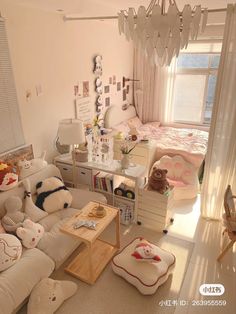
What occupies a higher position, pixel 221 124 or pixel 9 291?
pixel 221 124

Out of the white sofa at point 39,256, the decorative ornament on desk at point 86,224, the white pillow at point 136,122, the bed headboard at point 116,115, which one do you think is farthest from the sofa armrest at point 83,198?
the white pillow at point 136,122

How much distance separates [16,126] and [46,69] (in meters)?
0.84

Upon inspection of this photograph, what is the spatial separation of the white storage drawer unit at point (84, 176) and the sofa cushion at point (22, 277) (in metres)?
1.17

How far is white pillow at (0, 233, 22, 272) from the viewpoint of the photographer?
76.2 inches

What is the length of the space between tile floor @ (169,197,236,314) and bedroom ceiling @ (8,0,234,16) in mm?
2712

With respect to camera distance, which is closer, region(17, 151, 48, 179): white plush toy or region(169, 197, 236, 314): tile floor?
region(169, 197, 236, 314): tile floor

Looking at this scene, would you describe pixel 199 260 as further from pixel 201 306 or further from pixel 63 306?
pixel 63 306

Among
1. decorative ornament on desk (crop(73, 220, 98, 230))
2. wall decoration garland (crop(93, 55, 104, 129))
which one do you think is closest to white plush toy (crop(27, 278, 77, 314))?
decorative ornament on desk (crop(73, 220, 98, 230))

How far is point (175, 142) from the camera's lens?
4.33 metres

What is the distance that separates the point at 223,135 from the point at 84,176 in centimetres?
177

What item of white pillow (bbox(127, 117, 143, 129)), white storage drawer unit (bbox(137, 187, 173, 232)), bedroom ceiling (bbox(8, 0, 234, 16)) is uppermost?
bedroom ceiling (bbox(8, 0, 234, 16))

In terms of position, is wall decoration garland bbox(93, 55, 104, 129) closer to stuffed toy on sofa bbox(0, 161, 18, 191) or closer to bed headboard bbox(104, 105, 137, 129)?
bed headboard bbox(104, 105, 137, 129)

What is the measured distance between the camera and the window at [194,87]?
506 centimetres

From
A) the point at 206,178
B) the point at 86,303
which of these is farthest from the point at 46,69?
the point at 86,303
